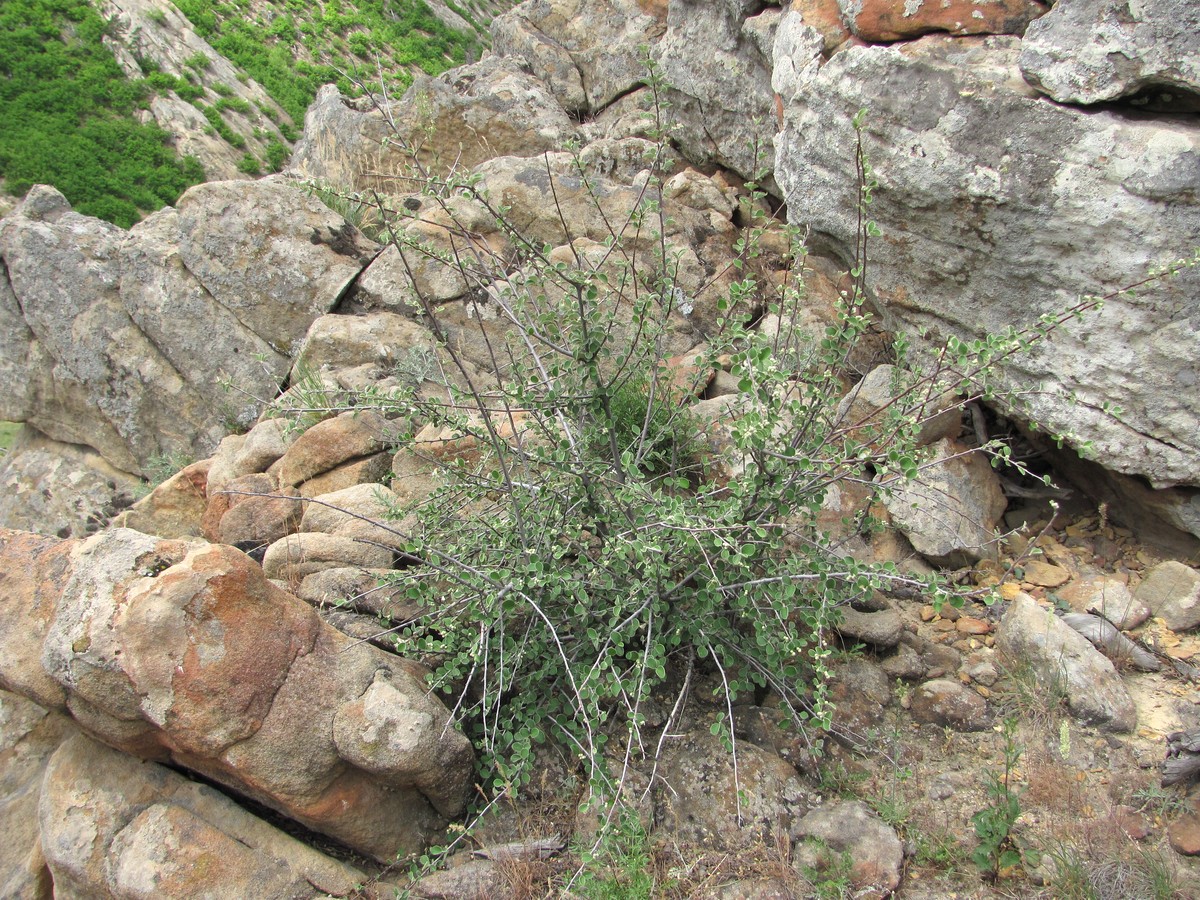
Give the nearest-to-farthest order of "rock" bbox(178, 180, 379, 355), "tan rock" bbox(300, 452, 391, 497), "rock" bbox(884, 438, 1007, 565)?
"rock" bbox(884, 438, 1007, 565)
"tan rock" bbox(300, 452, 391, 497)
"rock" bbox(178, 180, 379, 355)

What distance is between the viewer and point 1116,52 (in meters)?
3.47

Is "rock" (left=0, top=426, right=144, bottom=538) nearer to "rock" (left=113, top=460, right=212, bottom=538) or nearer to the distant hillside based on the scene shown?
"rock" (left=113, top=460, right=212, bottom=538)

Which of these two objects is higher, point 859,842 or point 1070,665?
point 1070,665

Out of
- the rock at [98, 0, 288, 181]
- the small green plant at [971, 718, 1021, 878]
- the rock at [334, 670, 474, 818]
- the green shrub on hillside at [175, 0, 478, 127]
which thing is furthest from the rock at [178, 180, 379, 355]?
the green shrub on hillside at [175, 0, 478, 127]

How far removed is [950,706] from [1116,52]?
2.79 meters

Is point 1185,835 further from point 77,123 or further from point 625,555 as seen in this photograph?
point 77,123

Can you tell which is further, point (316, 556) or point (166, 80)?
point (166, 80)

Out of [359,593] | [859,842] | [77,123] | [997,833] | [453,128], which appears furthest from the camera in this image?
[77,123]

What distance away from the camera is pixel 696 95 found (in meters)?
6.93

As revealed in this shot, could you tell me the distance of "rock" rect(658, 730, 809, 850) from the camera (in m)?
2.91

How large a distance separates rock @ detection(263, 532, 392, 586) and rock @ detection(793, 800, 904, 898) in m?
2.07

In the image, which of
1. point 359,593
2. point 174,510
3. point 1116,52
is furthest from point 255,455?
point 1116,52

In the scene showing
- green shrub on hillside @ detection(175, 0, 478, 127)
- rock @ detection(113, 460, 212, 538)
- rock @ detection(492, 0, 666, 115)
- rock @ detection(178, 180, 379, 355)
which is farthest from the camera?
green shrub on hillside @ detection(175, 0, 478, 127)

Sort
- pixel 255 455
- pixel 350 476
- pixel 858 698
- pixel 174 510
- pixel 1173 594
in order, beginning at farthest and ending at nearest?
pixel 255 455, pixel 174 510, pixel 350 476, pixel 1173 594, pixel 858 698
